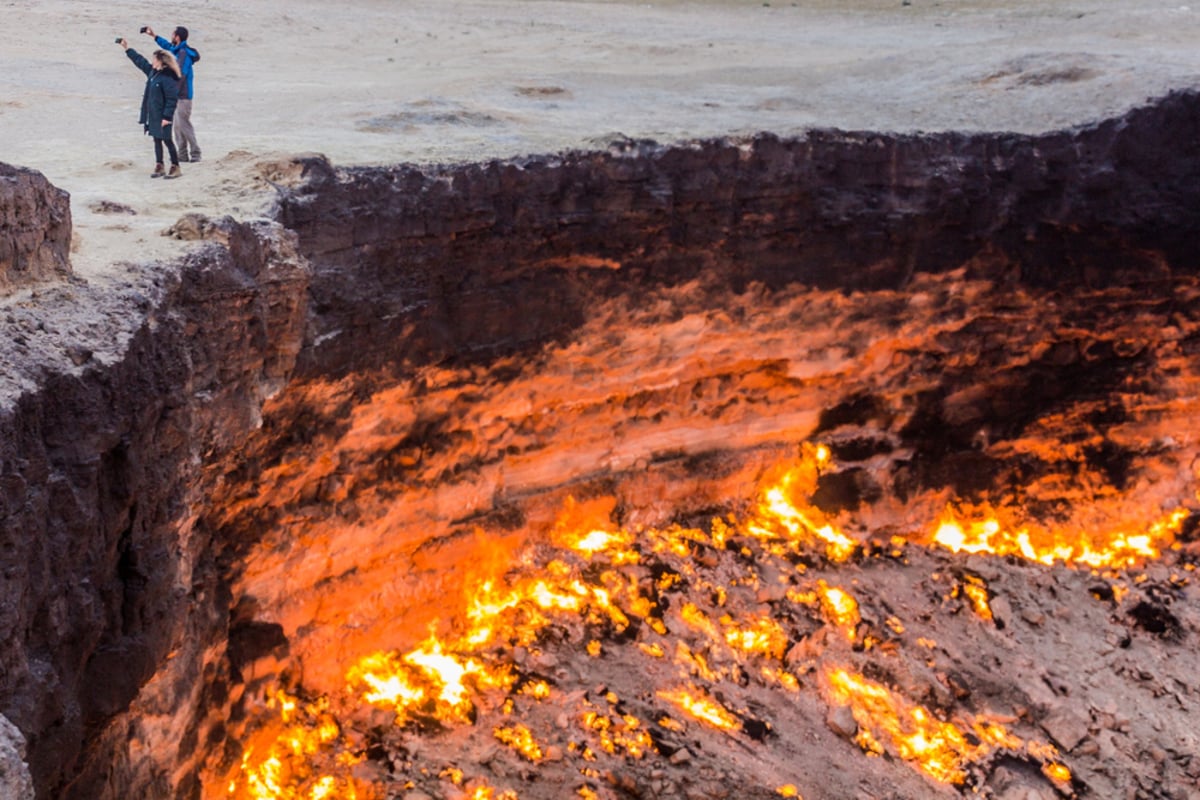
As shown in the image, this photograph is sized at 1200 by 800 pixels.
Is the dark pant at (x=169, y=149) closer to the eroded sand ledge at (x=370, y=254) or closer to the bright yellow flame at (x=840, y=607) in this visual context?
the eroded sand ledge at (x=370, y=254)

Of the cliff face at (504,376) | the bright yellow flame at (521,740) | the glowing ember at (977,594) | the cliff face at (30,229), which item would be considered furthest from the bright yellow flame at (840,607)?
the cliff face at (30,229)

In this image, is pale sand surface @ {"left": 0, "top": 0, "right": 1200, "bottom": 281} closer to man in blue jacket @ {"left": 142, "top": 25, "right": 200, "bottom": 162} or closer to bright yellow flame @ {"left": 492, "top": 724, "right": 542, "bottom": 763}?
man in blue jacket @ {"left": 142, "top": 25, "right": 200, "bottom": 162}

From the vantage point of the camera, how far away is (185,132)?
27.1 ft

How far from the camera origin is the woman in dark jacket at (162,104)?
7797mm

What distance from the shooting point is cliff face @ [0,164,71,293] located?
5.07 m

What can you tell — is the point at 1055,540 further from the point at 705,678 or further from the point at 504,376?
the point at 504,376

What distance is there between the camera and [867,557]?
10.7m

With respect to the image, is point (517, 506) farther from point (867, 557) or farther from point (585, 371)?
point (867, 557)

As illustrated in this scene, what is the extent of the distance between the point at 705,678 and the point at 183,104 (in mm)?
5995

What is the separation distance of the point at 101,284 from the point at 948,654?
7.40 meters

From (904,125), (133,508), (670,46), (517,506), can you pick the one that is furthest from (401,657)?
(670,46)

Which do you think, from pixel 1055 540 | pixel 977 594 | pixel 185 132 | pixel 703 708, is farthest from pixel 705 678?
pixel 185 132

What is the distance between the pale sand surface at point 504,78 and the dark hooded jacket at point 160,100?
377 millimetres

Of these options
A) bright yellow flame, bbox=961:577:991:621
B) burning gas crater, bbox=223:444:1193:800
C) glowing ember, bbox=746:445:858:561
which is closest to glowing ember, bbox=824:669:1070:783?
burning gas crater, bbox=223:444:1193:800
